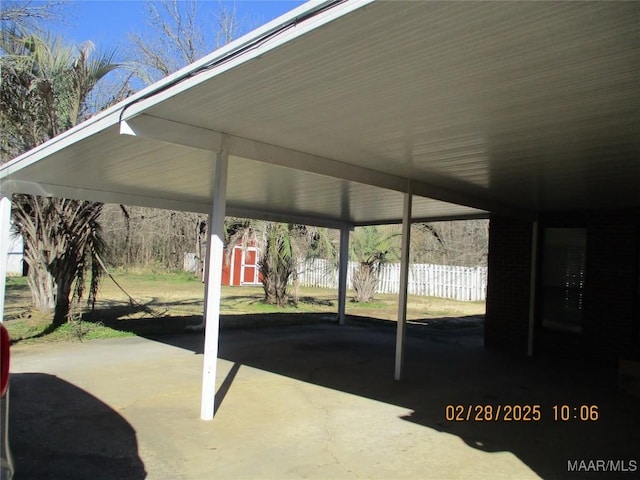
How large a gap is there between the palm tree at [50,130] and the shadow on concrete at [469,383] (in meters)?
2.63

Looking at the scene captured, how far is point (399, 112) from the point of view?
12.9ft

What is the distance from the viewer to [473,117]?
12.9ft

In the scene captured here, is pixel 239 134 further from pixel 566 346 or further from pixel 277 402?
pixel 566 346

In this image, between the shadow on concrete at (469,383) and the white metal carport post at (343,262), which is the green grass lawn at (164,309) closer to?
the white metal carport post at (343,262)

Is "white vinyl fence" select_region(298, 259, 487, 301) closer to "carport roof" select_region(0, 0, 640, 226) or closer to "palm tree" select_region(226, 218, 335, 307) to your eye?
"palm tree" select_region(226, 218, 335, 307)

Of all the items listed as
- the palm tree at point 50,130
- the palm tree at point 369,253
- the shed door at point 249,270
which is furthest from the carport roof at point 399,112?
the shed door at point 249,270

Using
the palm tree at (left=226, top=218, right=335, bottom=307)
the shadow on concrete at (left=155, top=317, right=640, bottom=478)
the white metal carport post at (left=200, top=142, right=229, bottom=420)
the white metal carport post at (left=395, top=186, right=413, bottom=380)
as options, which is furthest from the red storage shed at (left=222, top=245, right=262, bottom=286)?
the white metal carport post at (left=200, top=142, right=229, bottom=420)

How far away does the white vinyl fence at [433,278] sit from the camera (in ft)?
74.4

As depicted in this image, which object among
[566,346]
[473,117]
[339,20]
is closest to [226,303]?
[566,346]

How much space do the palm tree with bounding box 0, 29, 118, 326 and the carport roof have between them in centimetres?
208

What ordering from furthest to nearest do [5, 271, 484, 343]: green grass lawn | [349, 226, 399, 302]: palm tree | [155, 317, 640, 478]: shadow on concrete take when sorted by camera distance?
[349, 226, 399, 302]: palm tree → [5, 271, 484, 343]: green grass lawn → [155, 317, 640, 478]: shadow on concrete

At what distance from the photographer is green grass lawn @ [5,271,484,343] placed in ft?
32.0

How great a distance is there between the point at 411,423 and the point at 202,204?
22.6 feet

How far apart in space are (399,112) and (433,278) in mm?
20534
